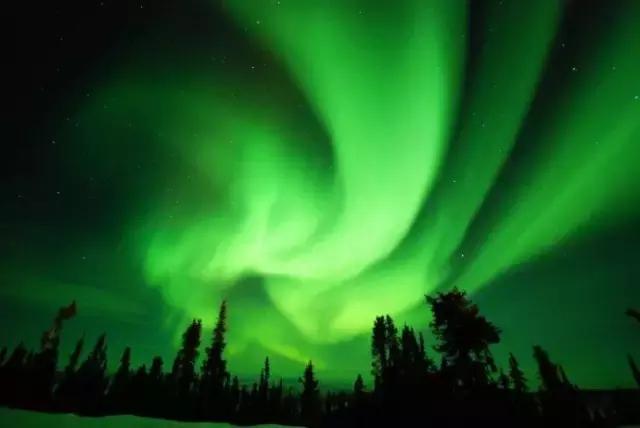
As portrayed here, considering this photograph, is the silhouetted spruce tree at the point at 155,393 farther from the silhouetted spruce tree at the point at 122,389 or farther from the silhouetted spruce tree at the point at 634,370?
the silhouetted spruce tree at the point at 634,370

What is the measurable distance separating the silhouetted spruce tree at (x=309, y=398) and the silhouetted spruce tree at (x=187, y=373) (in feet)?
76.4

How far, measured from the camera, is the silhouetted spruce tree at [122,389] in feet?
228

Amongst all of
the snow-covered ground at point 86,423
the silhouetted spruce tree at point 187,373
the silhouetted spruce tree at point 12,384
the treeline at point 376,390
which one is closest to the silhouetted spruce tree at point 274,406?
the treeline at point 376,390

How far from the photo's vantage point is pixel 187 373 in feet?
219

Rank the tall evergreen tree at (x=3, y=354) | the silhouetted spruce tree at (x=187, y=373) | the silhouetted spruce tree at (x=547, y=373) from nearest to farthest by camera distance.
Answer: the silhouetted spruce tree at (x=547, y=373) → the silhouetted spruce tree at (x=187, y=373) → the tall evergreen tree at (x=3, y=354)

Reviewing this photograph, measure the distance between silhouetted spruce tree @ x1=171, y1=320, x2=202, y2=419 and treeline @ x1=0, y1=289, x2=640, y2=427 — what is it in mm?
200

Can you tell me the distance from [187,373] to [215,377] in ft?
19.4

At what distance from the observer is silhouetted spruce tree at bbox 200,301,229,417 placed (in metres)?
66.1

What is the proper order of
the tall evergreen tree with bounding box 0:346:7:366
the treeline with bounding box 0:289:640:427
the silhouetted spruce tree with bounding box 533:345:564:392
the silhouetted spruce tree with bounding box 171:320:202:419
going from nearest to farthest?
1. the treeline with bounding box 0:289:640:427
2. the silhouetted spruce tree with bounding box 533:345:564:392
3. the silhouetted spruce tree with bounding box 171:320:202:419
4. the tall evergreen tree with bounding box 0:346:7:366

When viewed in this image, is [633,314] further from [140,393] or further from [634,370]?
[140,393]

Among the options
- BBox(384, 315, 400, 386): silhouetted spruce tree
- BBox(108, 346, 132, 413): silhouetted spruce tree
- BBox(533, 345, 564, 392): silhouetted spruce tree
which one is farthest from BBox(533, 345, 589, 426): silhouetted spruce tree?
BBox(108, 346, 132, 413): silhouetted spruce tree

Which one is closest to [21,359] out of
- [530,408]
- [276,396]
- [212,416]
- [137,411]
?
[137,411]

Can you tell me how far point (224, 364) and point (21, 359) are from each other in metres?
68.0

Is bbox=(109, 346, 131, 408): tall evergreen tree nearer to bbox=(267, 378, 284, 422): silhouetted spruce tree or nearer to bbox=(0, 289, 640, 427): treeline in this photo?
bbox=(0, 289, 640, 427): treeline
